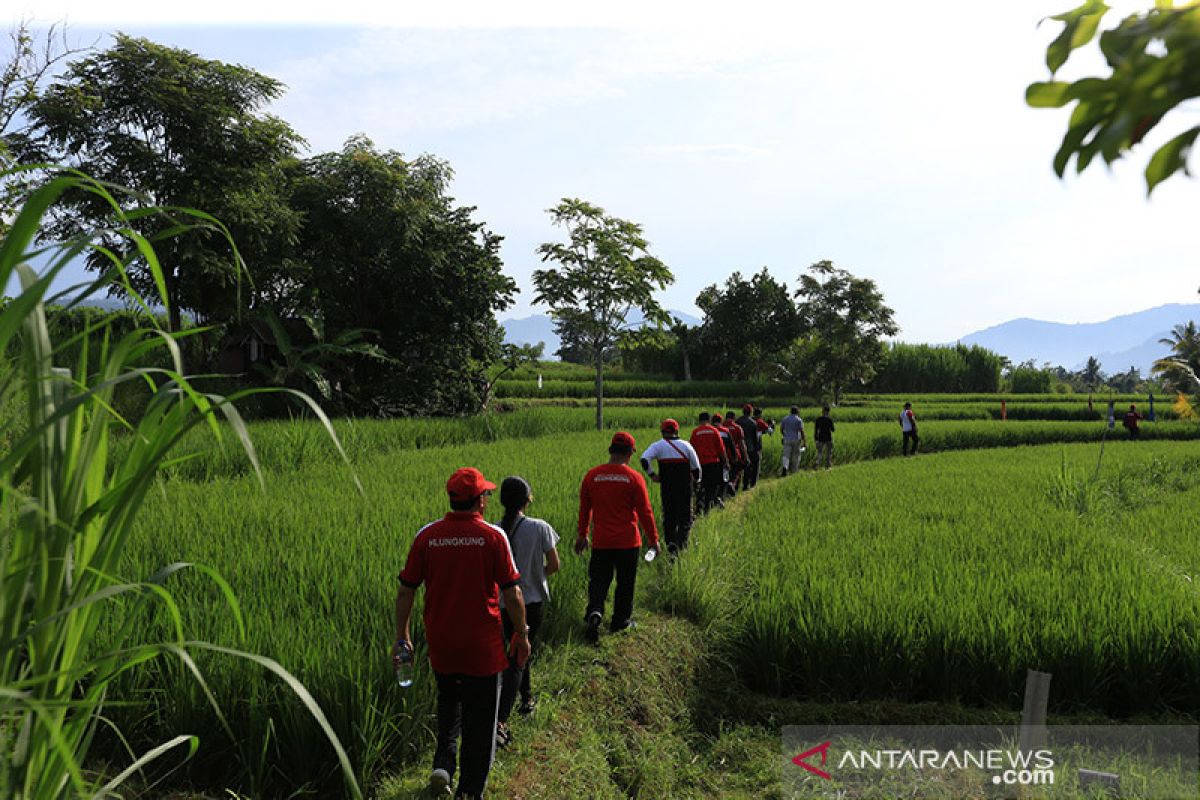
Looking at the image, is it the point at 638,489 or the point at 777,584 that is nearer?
the point at 638,489

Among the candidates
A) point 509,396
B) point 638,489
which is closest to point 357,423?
point 638,489

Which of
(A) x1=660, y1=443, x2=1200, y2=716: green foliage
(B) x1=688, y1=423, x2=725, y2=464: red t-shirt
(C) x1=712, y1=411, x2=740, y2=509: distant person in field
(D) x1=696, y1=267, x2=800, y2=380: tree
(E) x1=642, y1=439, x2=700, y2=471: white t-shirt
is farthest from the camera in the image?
(D) x1=696, y1=267, x2=800, y2=380: tree

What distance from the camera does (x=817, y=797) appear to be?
173 inches

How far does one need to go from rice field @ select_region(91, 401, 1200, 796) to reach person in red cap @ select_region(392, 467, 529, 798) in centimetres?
51

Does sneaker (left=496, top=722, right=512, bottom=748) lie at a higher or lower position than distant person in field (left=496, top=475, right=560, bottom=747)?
lower

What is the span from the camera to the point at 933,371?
59.7m

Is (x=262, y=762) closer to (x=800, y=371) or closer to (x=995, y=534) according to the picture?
(x=995, y=534)

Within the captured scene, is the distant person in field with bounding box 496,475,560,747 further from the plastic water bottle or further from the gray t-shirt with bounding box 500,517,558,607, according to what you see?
the plastic water bottle

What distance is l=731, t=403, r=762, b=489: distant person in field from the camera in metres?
14.2

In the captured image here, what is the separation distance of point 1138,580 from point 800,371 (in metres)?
36.3

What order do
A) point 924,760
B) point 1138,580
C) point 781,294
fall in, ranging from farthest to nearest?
point 781,294
point 1138,580
point 924,760

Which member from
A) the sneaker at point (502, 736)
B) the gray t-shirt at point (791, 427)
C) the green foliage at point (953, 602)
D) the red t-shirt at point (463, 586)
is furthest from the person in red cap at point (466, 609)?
the gray t-shirt at point (791, 427)

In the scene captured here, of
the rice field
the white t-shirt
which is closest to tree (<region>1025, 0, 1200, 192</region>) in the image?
the rice field

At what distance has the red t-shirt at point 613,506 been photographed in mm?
6195
